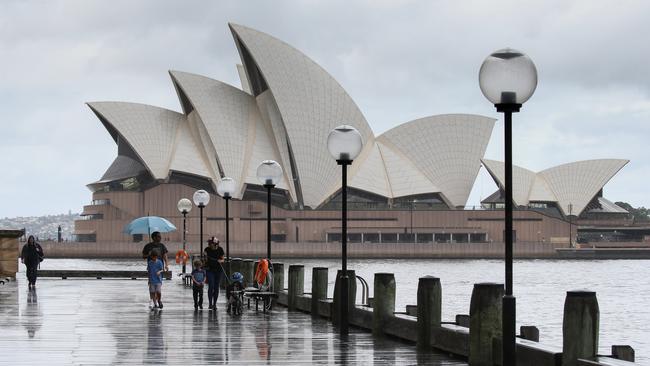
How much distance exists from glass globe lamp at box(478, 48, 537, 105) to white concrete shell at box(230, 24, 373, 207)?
7900 cm

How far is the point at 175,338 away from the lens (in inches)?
583

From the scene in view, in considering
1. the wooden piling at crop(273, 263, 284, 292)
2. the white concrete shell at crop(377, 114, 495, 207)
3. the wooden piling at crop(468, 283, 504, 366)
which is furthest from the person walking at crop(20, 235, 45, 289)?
the white concrete shell at crop(377, 114, 495, 207)

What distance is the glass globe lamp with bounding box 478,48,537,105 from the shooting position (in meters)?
9.85

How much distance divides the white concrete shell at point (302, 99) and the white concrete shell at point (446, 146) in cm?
597

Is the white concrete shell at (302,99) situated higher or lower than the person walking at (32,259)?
higher

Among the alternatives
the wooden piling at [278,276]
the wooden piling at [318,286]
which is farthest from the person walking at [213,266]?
the wooden piling at [318,286]

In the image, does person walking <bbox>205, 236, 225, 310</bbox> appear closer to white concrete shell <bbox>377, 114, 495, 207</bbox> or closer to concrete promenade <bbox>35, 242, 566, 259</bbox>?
concrete promenade <bbox>35, 242, 566, 259</bbox>

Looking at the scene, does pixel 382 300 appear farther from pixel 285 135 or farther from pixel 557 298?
pixel 285 135

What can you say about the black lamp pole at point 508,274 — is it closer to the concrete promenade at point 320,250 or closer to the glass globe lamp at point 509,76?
the glass globe lamp at point 509,76

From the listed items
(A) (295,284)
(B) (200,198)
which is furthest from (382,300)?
(B) (200,198)

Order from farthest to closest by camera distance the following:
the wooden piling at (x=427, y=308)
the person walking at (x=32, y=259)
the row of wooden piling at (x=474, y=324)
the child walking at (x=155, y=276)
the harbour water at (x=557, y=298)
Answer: the harbour water at (x=557, y=298) → the person walking at (x=32, y=259) → the child walking at (x=155, y=276) → the wooden piling at (x=427, y=308) → the row of wooden piling at (x=474, y=324)

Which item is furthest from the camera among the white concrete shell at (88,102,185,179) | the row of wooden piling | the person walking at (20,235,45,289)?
the white concrete shell at (88,102,185,179)

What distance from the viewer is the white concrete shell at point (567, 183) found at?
4577 inches

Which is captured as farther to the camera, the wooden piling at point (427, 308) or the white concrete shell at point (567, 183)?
the white concrete shell at point (567, 183)
